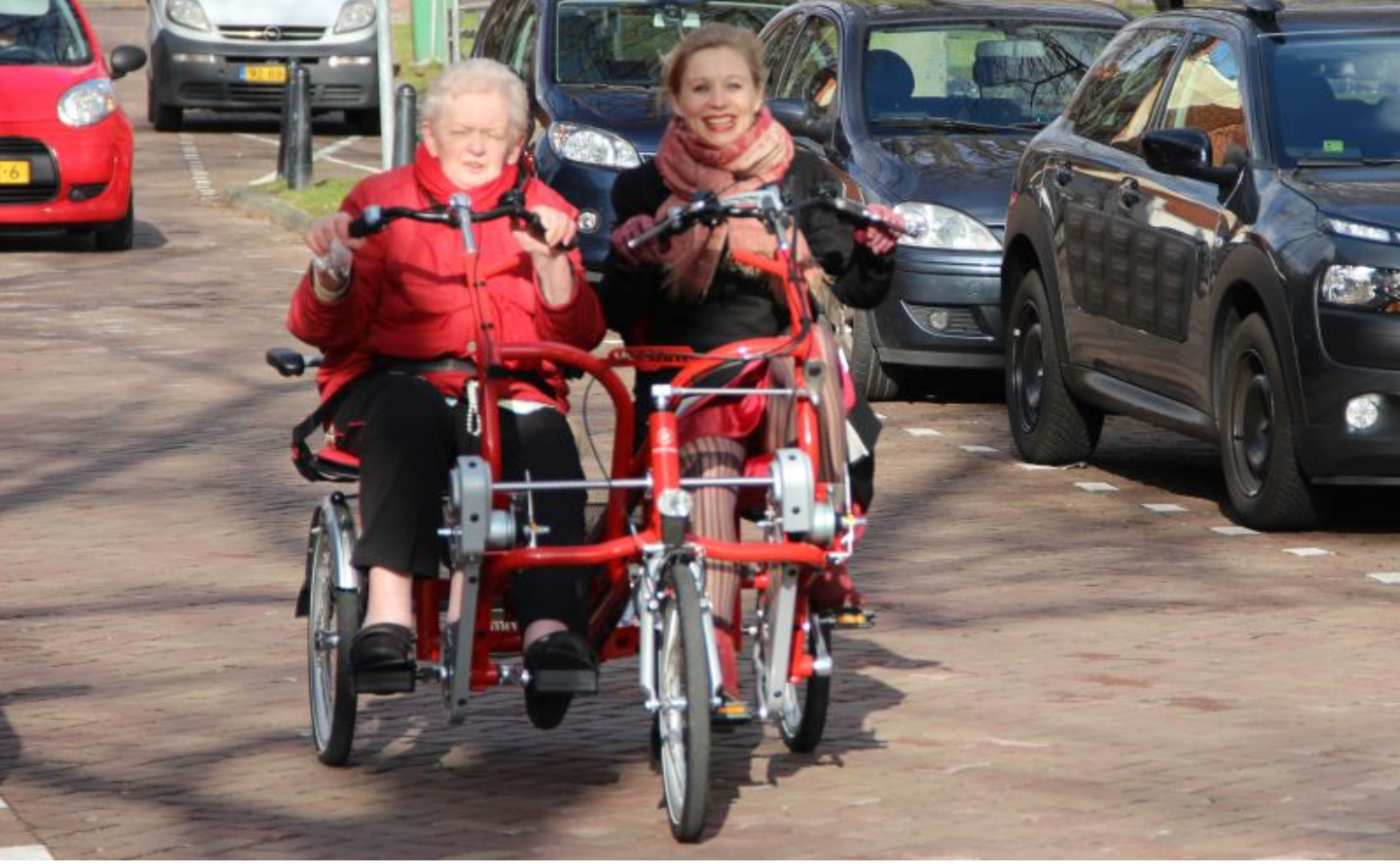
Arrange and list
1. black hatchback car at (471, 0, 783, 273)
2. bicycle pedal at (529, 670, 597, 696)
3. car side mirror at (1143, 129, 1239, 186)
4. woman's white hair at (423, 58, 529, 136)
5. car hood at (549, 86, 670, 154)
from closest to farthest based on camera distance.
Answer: bicycle pedal at (529, 670, 597, 696) < woman's white hair at (423, 58, 529, 136) < car side mirror at (1143, 129, 1239, 186) < black hatchback car at (471, 0, 783, 273) < car hood at (549, 86, 670, 154)

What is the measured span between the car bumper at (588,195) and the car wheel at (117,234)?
524cm

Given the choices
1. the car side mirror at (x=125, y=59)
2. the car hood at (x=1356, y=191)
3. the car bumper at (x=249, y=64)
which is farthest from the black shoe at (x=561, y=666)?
the car bumper at (x=249, y=64)

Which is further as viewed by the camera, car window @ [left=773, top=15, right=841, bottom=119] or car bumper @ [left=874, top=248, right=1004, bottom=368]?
car window @ [left=773, top=15, right=841, bottom=119]

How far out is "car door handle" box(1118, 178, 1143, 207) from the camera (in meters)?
11.2

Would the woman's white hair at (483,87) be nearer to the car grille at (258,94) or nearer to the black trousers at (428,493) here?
the black trousers at (428,493)

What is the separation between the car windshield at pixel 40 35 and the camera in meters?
20.6

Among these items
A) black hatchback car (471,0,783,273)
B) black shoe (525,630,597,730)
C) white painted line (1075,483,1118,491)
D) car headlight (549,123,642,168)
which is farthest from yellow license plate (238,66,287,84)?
black shoe (525,630,597,730)

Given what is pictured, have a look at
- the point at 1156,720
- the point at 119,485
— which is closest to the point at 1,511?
the point at 119,485

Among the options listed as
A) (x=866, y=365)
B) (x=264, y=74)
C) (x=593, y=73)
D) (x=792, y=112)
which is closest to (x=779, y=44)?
(x=593, y=73)

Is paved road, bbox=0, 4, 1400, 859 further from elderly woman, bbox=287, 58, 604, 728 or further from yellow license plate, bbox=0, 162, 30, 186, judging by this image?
yellow license plate, bbox=0, 162, 30, 186

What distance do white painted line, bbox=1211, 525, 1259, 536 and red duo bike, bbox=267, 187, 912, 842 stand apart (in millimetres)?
3763

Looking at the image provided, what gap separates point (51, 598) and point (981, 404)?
19.3 ft

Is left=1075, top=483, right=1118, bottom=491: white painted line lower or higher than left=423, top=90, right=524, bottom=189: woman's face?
lower

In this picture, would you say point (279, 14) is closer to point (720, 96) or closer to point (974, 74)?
point (974, 74)
